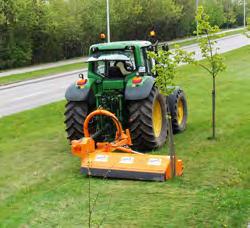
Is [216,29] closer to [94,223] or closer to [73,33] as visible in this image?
[94,223]

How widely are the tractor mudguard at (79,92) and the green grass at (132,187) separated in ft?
4.11

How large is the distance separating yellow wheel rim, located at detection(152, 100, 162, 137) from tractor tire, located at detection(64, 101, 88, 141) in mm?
1512

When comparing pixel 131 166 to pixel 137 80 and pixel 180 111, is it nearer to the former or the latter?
pixel 137 80

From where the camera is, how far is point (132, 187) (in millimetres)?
9102

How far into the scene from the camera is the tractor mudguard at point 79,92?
1159 centimetres

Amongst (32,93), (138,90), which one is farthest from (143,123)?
(32,93)

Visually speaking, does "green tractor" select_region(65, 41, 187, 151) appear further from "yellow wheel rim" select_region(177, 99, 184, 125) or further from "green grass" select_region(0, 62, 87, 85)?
"green grass" select_region(0, 62, 87, 85)

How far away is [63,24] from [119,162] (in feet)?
111

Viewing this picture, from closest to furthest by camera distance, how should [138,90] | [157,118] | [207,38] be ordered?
[138,90], [207,38], [157,118]

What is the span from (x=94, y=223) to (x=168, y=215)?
1087mm

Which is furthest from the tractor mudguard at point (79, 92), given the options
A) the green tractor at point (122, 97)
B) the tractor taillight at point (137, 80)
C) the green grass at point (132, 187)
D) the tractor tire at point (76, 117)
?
the green grass at point (132, 187)

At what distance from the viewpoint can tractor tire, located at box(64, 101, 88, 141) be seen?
11.6 m

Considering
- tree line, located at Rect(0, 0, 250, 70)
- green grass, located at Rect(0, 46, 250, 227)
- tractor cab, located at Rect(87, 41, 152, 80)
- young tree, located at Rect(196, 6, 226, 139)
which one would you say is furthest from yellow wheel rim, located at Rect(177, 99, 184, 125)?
tree line, located at Rect(0, 0, 250, 70)

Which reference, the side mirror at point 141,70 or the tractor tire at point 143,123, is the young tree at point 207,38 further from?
the tractor tire at point 143,123
